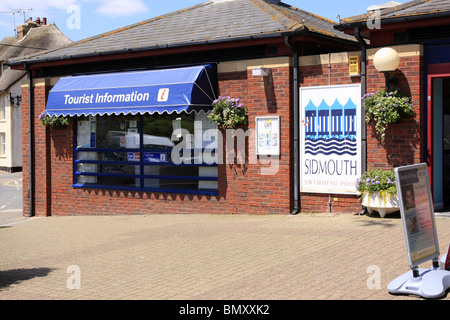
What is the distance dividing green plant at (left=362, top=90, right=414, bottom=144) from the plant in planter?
701 mm

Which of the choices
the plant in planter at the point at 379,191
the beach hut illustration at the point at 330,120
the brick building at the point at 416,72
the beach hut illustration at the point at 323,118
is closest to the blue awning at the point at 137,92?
the beach hut illustration at the point at 330,120

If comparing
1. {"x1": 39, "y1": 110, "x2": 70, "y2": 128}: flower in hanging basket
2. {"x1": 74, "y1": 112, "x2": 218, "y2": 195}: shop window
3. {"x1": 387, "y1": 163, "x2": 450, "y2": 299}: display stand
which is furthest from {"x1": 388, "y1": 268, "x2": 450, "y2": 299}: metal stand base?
{"x1": 39, "y1": 110, "x2": 70, "y2": 128}: flower in hanging basket

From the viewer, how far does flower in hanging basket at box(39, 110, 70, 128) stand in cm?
1515

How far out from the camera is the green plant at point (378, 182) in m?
10.0

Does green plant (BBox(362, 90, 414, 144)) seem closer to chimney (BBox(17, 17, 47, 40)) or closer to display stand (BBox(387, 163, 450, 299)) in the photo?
display stand (BBox(387, 163, 450, 299))

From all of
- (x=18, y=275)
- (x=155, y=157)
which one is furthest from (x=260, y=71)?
(x=18, y=275)

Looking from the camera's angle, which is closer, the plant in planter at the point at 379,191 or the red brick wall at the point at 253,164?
the plant in planter at the point at 379,191

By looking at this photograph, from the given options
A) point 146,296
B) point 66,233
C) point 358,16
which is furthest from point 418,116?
point 66,233

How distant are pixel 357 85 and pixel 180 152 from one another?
4.54 metres

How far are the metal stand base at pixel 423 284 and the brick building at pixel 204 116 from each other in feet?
16.1

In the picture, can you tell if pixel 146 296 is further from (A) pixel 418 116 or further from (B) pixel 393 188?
(A) pixel 418 116

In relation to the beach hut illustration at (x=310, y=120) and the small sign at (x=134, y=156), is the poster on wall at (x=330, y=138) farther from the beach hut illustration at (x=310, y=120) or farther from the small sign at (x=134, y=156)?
the small sign at (x=134, y=156)

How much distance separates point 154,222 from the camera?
12.1 metres

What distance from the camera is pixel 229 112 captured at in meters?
12.1
